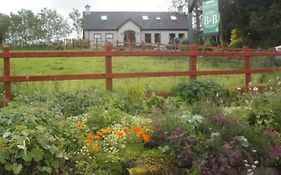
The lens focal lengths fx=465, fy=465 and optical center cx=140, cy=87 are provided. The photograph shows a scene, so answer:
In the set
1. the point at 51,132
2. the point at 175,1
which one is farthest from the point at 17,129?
the point at 175,1

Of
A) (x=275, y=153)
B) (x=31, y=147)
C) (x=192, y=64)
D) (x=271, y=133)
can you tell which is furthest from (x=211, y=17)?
(x=31, y=147)

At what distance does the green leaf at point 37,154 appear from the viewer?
4.65 meters

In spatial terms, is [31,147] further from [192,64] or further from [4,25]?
[4,25]

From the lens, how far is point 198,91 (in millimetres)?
9266

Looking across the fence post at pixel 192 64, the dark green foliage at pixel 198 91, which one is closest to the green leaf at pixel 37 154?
the dark green foliage at pixel 198 91

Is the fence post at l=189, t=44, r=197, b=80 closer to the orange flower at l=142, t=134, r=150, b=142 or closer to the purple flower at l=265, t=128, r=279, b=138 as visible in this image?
the purple flower at l=265, t=128, r=279, b=138

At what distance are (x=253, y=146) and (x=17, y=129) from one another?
281cm

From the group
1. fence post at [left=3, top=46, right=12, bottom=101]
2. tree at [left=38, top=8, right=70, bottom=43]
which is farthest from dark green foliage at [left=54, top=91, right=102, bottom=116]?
tree at [left=38, top=8, right=70, bottom=43]

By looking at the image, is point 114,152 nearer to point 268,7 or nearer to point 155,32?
point 268,7

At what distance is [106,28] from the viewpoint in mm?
64812

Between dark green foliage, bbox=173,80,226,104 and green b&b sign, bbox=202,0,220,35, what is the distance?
13.5ft

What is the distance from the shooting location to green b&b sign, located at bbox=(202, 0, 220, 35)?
43.5 feet

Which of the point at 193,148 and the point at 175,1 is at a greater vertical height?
the point at 175,1

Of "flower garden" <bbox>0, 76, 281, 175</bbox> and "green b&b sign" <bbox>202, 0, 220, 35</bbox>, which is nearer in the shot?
"flower garden" <bbox>0, 76, 281, 175</bbox>
